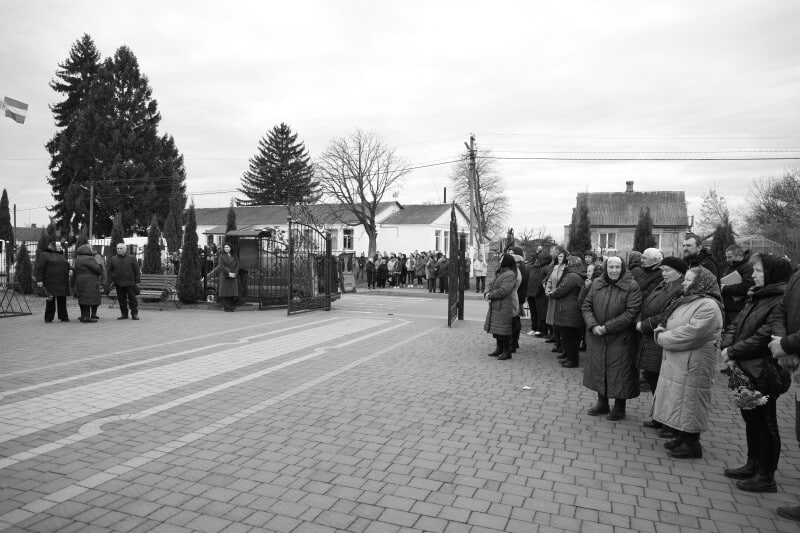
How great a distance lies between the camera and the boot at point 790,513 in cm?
354

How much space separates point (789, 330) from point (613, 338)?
1932mm

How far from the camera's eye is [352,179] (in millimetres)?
52500

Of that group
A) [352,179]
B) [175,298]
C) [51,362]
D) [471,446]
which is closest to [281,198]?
[352,179]

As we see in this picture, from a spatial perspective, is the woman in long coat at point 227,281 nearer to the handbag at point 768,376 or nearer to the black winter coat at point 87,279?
the black winter coat at point 87,279

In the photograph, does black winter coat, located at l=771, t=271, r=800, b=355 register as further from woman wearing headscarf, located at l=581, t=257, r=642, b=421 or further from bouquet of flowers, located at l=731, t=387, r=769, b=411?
woman wearing headscarf, located at l=581, t=257, r=642, b=421

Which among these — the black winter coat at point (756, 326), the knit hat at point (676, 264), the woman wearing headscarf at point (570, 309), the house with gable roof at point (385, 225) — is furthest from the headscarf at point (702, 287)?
the house with gable roof at point (385, 225)

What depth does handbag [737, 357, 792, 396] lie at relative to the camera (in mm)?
3979

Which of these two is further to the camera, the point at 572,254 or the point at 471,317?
the point at 471,317

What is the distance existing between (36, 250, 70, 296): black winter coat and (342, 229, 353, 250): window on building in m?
43.5

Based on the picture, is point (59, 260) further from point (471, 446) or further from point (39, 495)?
point (471, 446)

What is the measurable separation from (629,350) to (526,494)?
2.34 m

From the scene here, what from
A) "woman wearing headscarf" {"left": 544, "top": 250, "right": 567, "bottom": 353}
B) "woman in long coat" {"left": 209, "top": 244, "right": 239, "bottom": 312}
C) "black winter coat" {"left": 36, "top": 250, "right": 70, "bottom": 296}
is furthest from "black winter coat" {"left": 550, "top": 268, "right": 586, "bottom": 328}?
"black winter coat" {"left": 36, "top": 250, "right": 70, "bottom": 296}

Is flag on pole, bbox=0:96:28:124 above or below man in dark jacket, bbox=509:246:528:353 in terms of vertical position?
above

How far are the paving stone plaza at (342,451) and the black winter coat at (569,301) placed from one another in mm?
757
